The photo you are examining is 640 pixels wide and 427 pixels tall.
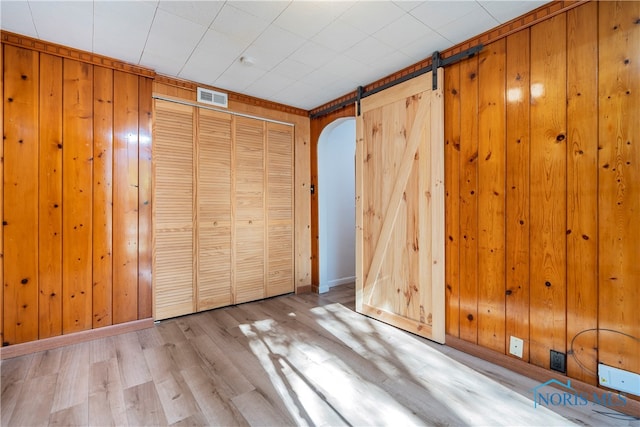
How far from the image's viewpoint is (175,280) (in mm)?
3018

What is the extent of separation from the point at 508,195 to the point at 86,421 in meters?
3.07

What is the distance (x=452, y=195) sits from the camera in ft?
7.88

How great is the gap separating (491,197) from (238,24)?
7.62 ft

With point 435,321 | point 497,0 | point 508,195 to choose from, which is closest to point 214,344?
point 435,321

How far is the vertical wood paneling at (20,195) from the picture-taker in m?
2.21

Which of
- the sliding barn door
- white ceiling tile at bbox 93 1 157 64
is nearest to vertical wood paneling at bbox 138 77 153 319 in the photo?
white ceiling tile at bbox 93 1 157 64

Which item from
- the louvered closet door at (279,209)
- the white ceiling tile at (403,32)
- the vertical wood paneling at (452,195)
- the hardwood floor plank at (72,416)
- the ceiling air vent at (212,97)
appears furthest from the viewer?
the louvered closet door at (279,209)

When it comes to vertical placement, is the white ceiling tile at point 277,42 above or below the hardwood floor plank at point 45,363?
above

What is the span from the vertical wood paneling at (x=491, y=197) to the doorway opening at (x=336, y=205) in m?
2.04

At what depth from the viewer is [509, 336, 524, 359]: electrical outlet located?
199 centimetres

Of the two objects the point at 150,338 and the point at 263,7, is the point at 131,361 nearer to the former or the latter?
the point at 150,338

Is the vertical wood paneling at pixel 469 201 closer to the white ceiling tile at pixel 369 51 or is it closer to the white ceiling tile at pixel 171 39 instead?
the white ceiling tile at pixel 369 51

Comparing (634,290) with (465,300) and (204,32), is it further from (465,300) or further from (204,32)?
(204,32)

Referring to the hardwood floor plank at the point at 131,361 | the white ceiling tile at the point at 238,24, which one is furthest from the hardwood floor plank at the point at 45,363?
the white ceiling tile at the point at 238,24
